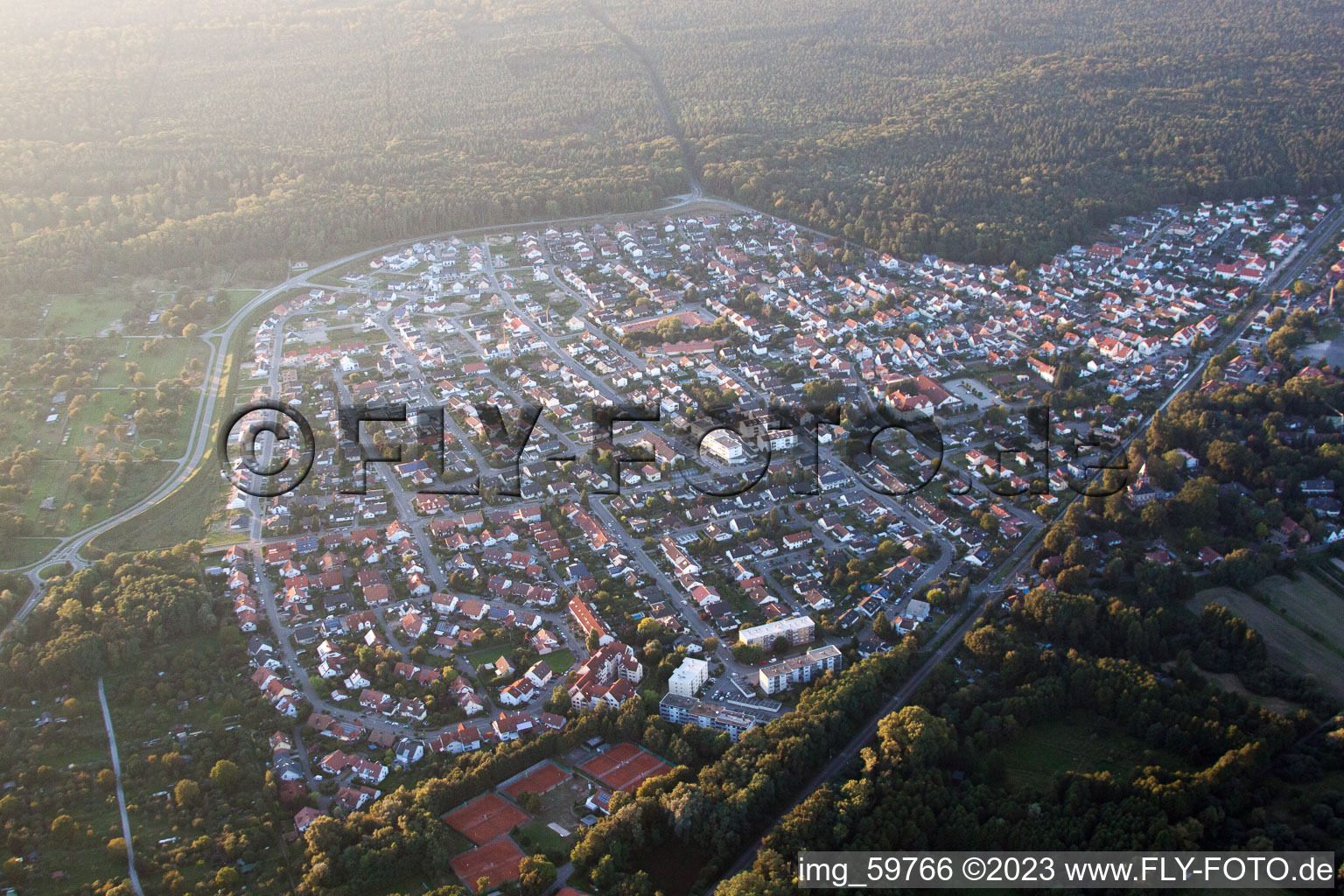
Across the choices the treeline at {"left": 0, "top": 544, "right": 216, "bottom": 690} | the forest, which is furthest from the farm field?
the treeline at {"left": 0, "top": 544, "right": 216, "bottom": 690}

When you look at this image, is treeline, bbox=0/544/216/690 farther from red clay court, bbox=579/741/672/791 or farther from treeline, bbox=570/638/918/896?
treeline, bbox=570/638/918/896

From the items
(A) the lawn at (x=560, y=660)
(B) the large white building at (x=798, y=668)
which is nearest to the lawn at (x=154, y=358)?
(A) the lawn at (x=560, y=660)

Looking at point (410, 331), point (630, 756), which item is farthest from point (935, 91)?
point (630, 756)

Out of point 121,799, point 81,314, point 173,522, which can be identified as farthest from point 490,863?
point 81,314

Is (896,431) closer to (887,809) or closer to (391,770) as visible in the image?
(887,809)

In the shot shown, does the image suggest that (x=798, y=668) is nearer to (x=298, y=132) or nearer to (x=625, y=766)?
(x=625, y=766)

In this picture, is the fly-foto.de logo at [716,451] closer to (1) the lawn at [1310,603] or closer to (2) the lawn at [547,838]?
(1) the lawn at [1310,603]
